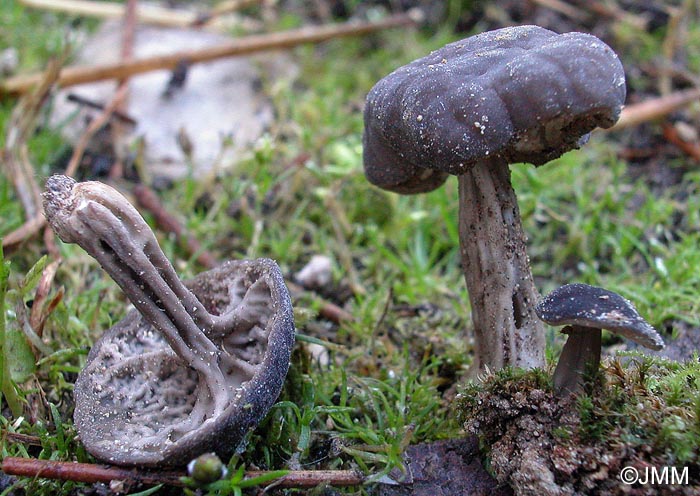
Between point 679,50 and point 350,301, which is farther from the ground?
point 679,50

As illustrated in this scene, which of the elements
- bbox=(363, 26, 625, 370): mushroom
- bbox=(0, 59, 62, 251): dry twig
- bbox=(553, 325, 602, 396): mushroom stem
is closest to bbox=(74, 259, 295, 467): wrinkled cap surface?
bbox=(363, 26, 625, 370): mushroom

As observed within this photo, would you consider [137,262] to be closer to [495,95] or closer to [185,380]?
[185,380]

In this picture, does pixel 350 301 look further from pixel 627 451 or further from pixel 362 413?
pixel 627 451

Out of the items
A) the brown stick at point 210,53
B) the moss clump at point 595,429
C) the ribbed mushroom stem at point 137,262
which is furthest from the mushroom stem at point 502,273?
the brown stick at point 210,53

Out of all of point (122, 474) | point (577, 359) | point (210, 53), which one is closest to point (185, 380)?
point (122, 474)

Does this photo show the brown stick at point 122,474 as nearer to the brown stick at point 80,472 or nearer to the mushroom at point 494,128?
the brown stick at point 80,472

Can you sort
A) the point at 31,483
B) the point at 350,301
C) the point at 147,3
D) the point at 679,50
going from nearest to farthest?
1. the point at 31,483
2. the point at 350,301
3. the point at 679,50
4. the point at 147,3

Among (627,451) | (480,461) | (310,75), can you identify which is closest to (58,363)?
(480,461)

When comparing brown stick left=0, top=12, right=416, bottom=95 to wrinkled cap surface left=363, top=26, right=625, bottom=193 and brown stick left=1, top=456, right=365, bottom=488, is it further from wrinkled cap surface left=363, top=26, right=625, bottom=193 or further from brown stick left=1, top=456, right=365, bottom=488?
brown stick left=1, top=456, right=365, bottom=488
